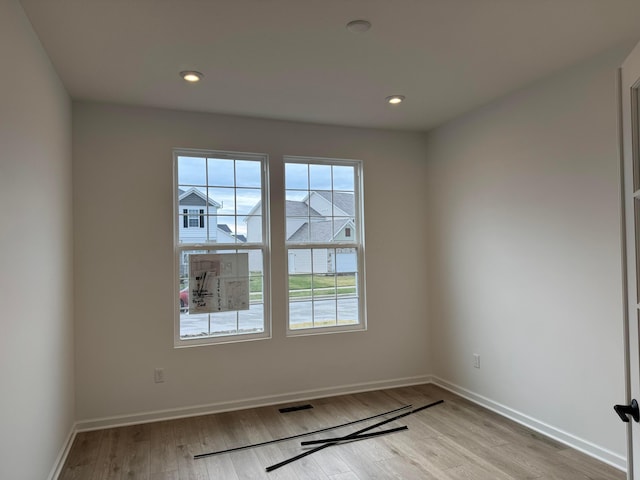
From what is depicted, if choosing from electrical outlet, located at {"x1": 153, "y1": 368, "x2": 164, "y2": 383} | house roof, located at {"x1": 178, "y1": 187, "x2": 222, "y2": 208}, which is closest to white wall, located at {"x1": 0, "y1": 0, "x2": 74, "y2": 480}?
electrical outlet, located at {"x1": 153, "y1": 368, "x2": 164, "y2": 383}

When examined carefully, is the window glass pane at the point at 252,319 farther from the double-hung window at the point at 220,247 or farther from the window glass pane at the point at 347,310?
the window glass pane at the point at 347,310

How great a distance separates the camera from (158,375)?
3.65 meters

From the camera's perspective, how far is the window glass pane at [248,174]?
4.07m

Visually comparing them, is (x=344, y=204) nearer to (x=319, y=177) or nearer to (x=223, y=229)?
(x=319, y=177)

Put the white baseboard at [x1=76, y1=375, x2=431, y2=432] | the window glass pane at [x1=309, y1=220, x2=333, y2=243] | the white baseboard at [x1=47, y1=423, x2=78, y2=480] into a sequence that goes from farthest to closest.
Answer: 1. the window glass pane at [x1=309, y1=220, x2=333, y2=243]
2. the white baseboard at [x1=76, y1=375, x2=431, y2=432]
3. the white baseboard at [x1=47, y1=423, x2=78, y2=480]

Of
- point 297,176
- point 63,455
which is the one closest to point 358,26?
point 297,176

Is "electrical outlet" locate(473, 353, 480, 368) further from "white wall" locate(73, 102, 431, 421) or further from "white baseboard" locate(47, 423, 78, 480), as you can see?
"white baseboard" locate(47, 423, 78, 480)

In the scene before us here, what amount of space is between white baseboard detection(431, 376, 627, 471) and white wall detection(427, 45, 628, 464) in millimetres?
19

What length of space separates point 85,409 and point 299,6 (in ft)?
11.1

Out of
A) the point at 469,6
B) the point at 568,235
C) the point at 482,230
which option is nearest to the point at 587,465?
the point at 568,235

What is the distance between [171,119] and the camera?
3.77m

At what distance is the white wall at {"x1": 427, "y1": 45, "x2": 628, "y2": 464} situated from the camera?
109 inches

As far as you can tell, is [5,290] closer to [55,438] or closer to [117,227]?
[55,438]

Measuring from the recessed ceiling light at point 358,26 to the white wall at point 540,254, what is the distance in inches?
64.2
